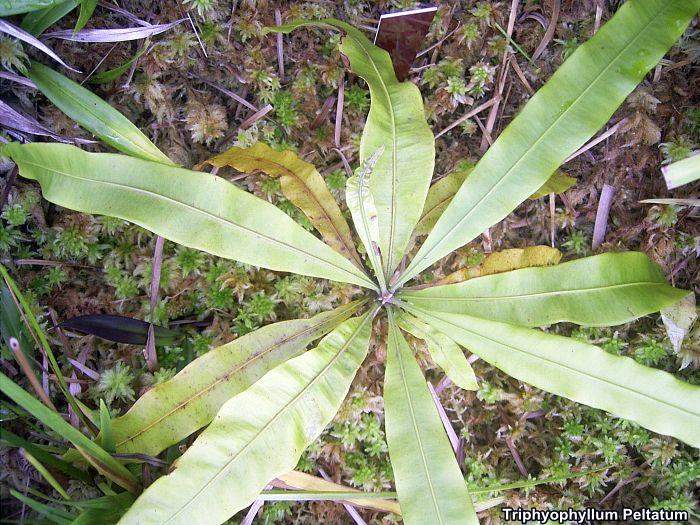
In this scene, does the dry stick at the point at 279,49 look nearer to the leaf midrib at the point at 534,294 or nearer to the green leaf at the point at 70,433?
the leaf midrib at the point at 534,294

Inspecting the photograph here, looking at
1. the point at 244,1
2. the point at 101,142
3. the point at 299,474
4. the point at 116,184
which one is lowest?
the point at 299,474

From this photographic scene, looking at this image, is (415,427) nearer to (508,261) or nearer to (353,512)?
(353,512)

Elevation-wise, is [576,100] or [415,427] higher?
[576,100]

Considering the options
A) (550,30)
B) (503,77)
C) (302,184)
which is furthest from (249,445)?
(550,30)

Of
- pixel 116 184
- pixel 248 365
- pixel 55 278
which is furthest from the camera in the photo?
pixel 55 278

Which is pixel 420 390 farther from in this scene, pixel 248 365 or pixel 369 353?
pixel 248 365

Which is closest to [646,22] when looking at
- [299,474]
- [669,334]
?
[669,334]
